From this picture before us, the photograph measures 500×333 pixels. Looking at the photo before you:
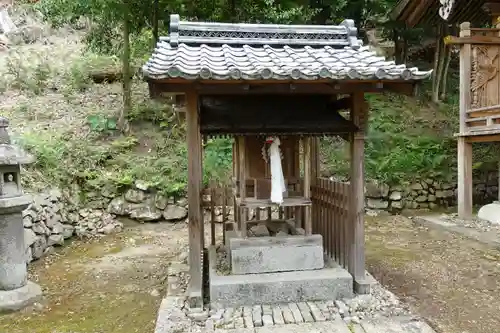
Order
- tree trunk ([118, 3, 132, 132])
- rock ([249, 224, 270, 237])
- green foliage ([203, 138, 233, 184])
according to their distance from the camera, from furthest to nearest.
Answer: tree trunk ([118, 3, 132, 132]) < green foliage ([203, 138, 233, 184]) < rock ([249, 224, 270, 237])

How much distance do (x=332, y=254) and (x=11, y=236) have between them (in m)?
4.85

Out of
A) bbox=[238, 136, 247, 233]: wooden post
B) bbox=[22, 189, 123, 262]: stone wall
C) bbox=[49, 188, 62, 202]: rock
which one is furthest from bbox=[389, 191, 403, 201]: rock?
bbox=[49, 188, 62, 202]: rock

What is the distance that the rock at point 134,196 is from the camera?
35.4ft

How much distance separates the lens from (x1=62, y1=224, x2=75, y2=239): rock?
370 inches

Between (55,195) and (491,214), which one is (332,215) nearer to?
(491,214)

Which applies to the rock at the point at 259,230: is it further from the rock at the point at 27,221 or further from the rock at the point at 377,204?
the rock at the point at 377,204

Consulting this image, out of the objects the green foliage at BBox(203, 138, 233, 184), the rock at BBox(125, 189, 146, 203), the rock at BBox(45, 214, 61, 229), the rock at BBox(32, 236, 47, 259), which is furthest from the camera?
the green foliage at BBox(203, 138, 233, 184)

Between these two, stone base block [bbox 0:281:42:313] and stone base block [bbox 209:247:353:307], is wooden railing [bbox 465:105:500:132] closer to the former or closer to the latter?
stone base block [bbox 209:247:353:307]

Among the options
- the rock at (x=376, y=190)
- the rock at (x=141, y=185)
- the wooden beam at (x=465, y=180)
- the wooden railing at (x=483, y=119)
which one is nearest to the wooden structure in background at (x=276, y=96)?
the rock at (x=141, y=185)

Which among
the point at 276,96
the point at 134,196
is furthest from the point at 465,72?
the point at 134,196

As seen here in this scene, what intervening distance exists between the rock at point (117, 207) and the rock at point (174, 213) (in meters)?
1.08

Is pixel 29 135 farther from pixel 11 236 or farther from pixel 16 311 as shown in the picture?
pixel 16 311

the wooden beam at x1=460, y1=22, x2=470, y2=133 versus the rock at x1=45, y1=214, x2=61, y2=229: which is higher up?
the wooden beam at x1=460, y1=22, x2=470, y2=133

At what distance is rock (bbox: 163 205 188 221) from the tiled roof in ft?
19.3
